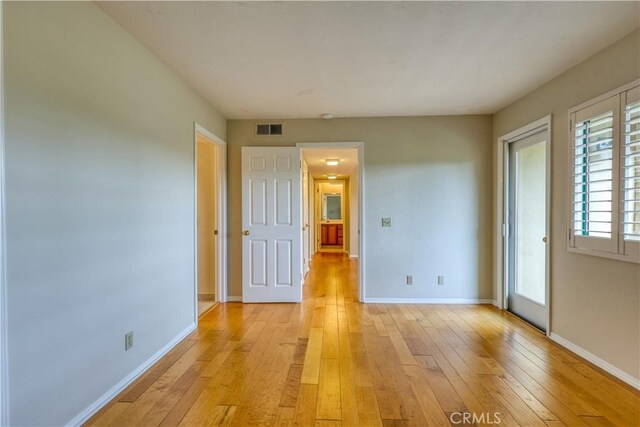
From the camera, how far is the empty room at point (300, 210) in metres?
1.64

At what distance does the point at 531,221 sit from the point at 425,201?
1.18 m

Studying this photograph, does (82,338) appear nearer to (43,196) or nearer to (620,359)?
(43,196)

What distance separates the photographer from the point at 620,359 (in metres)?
2.24

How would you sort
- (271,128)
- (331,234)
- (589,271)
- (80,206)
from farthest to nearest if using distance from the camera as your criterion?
(331,234), (271,128), (589,271), (80,206)

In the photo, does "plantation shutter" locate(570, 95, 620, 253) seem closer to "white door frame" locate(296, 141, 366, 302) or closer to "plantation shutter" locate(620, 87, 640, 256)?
"plantation shutter" locate(620, 87, 640, 256)

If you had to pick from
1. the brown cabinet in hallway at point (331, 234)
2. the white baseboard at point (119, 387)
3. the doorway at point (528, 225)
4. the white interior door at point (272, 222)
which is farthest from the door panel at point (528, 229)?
the brown cabinet in hallway at point (331, 234)

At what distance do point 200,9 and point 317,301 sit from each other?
345 cm

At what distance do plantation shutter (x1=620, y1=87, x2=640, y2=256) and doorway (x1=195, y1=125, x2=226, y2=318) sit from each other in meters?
3.85

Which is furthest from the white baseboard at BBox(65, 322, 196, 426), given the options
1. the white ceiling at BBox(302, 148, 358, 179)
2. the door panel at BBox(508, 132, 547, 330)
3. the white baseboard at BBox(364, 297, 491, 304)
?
the door panel at BBox(508, 132, 547, 330)

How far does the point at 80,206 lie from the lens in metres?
1.76

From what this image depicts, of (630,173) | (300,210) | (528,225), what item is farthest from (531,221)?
(300,210)

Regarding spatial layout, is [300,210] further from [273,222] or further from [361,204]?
[361,204]

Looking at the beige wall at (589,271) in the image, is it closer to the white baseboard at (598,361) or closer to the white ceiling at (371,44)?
the white baseboard at (598,361)


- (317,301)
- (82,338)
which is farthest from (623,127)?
(82,338)
